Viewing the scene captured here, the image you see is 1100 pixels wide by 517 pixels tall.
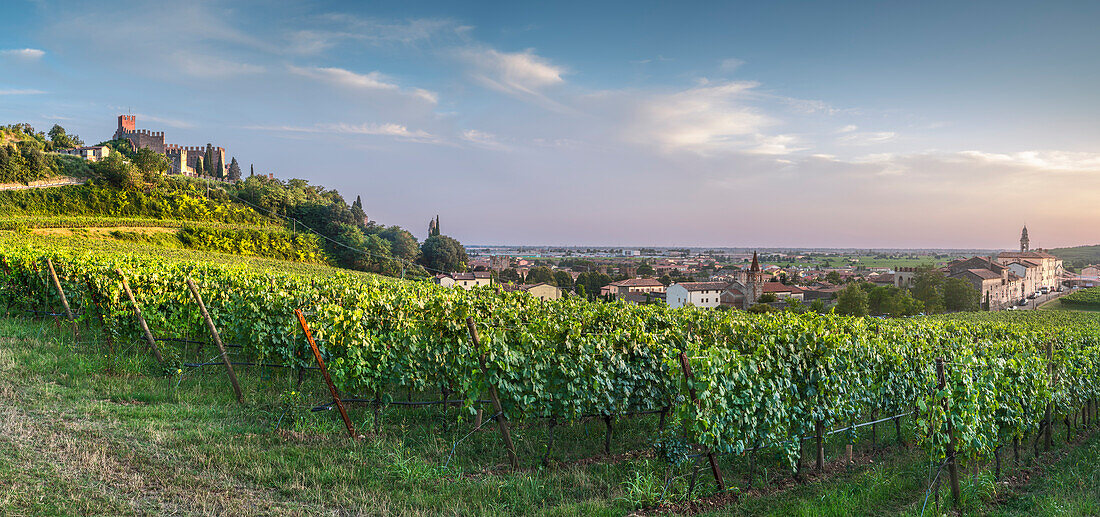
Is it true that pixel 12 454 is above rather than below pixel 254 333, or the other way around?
below

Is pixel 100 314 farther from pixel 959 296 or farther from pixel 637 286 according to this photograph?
pixel 637 286

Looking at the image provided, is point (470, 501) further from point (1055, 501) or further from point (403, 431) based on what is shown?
point (1055, 501)

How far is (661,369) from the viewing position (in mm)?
6402

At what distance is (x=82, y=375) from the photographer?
8047 millimetres

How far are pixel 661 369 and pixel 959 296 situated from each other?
3219 inches

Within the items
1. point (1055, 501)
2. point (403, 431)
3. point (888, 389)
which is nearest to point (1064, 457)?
point (888, 389)

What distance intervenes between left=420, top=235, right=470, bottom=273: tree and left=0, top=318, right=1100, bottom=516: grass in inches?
2712

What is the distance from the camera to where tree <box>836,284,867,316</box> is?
65000 mm

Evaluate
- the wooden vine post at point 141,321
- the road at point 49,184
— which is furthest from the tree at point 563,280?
the wooden vine post at point 141,321

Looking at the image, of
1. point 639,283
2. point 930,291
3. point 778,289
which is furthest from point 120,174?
point 930,291

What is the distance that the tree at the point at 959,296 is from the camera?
2734 inches

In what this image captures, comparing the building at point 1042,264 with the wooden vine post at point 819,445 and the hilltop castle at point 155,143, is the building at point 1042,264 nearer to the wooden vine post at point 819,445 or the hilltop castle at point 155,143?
the wooden vine post at point 819,445

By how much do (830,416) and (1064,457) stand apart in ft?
15.3

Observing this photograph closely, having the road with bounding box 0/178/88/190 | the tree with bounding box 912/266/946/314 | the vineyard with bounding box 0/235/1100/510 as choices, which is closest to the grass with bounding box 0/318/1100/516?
the vineyard with bounding box 0/235/1100/510
